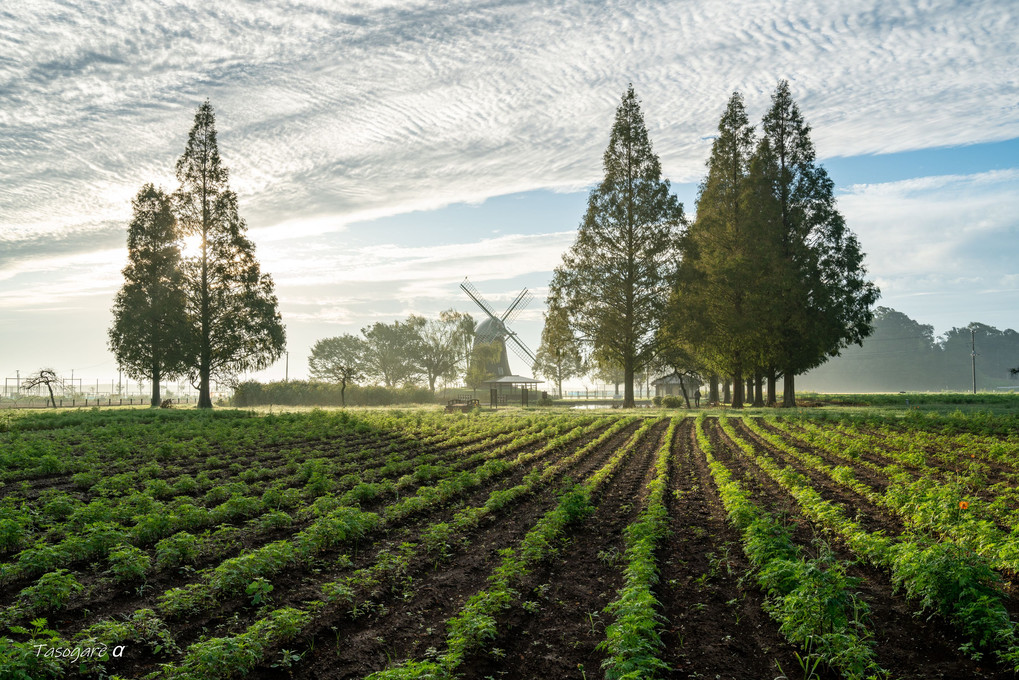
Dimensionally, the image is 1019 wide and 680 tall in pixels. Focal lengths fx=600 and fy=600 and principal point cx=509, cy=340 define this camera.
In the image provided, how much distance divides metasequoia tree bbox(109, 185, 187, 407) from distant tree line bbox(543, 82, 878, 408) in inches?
1215

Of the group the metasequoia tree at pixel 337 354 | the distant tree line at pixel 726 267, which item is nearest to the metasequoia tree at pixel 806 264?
the distant tree line at pixel 726 267

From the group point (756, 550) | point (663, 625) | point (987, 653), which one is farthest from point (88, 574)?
point (987, 653)

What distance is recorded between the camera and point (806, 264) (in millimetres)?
42125

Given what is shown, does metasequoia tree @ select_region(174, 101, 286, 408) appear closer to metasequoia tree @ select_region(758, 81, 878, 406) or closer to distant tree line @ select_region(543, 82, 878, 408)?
distant tree line @ select_region(543, 82, 878, 408)

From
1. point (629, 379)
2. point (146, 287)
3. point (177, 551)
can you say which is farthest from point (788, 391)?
point (146, 287)

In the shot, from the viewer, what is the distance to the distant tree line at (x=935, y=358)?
173525mm

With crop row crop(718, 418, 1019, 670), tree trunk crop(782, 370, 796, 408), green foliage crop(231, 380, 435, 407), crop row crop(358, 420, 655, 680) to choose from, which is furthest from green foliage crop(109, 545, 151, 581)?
green foliage crop(231, 380, 435, 407)

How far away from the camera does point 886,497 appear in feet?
38.9

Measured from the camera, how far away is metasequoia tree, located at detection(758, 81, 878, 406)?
40312mm

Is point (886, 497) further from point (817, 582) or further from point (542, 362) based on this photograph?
point (542, 362)

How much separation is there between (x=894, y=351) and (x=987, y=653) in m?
220

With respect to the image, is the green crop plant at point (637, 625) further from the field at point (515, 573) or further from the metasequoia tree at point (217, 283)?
the metasequoia tree at point (217, 283)

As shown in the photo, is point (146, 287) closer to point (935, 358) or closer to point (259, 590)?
point (259, 590)

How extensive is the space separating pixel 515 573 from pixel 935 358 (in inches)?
8226
